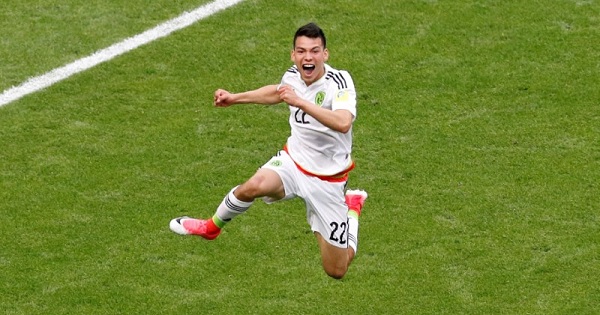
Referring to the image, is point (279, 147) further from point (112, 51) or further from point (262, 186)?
point (262, 186)

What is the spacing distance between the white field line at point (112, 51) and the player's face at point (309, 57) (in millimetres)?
5908

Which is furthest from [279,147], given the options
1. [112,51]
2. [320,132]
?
[320,132]

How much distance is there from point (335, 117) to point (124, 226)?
410 cm

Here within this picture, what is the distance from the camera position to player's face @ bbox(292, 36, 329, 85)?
47.7ft

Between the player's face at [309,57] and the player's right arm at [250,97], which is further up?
the player's face at [309,57]

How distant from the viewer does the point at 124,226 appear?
1752cm

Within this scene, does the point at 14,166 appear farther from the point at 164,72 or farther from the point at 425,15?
the point at 425,15

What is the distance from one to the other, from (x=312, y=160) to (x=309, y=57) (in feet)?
3.62

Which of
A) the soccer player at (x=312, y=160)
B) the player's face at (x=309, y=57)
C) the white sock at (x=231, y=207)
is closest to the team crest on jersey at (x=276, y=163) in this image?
the soccer player at (x=312, y=160)

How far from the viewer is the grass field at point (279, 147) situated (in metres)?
16.7

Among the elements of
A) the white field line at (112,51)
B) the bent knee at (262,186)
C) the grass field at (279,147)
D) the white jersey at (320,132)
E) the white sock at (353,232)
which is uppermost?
the white jersey at (320,132)

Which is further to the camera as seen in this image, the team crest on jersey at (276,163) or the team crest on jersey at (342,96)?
the team crest on jersey at (276,163)

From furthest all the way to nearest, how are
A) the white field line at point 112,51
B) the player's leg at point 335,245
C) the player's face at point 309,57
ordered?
the white field line at point 112,51 → the player's leg at point 335,245 → the player's face at point 309,57

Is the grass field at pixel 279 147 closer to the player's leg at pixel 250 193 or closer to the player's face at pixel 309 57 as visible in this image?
the player's leg at pixel 250 193
